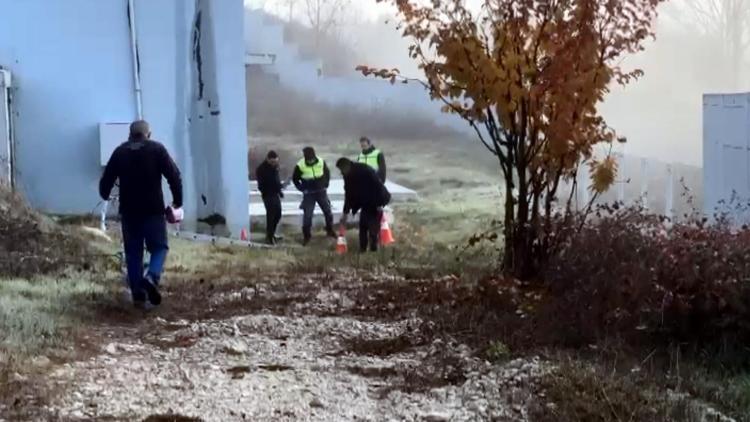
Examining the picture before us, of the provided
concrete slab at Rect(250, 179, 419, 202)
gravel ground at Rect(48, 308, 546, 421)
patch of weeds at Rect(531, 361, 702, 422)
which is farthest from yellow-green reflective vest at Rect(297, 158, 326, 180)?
patch of weeds at Rect(531, 361, 702, 422)

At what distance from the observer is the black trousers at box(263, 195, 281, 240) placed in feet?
53.2

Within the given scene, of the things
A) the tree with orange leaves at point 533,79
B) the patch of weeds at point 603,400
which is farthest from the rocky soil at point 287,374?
the tree with orange leaves at point 533,79

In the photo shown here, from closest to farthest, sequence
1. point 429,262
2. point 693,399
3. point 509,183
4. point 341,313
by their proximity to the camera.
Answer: point 693,399, point 341,313, point 509,183, point 429,262

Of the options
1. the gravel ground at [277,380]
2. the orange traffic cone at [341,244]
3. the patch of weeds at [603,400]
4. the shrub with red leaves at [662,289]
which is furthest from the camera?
the orange traffic cone at [341,244]

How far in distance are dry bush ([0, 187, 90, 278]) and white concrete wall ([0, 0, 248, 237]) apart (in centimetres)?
234

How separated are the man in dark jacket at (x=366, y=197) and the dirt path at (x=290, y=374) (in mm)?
5473

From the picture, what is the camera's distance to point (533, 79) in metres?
9.15

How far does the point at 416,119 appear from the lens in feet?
136

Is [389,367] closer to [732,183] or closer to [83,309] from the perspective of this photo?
[83,309]

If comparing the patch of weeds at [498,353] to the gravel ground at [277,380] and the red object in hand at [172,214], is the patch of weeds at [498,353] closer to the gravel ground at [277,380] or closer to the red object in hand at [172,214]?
the gravel ground at [277,380]

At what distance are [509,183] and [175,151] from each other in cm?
786

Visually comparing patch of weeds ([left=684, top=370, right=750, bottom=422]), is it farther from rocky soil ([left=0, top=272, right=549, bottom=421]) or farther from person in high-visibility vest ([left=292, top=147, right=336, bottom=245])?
person in high-visibility vest ([left=292, top=147, right=336, bottom=245])

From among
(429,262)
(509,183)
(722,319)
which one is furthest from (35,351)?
(429,262)

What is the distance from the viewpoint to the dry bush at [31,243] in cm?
998
